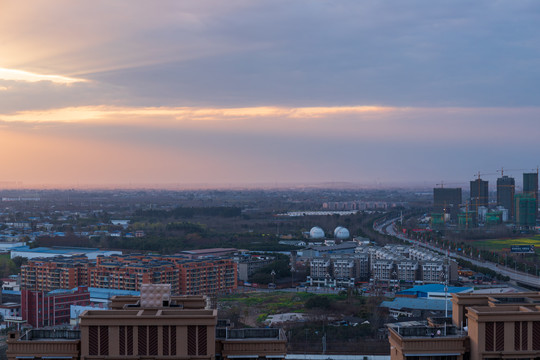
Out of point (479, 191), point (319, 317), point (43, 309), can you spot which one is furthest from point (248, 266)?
point (479, 191)

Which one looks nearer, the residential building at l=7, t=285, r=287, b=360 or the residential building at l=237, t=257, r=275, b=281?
the residential building at l=7, t=285, r=287, b=360

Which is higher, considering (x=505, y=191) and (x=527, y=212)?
(x=505, y=191)

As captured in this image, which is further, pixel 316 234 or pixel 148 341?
pixel 316 234

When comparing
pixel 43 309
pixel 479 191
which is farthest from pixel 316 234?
pixel 479 191

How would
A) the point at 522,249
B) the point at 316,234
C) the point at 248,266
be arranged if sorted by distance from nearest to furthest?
the point at 248,266
the point at 522,249
the point at 316,234

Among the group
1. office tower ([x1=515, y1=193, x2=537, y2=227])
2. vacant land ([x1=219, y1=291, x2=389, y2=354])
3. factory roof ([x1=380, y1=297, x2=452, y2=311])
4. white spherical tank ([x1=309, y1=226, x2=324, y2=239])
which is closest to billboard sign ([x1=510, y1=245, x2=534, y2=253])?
white spherical tank ([x1=309, y1=226, x2=324, y2=239])

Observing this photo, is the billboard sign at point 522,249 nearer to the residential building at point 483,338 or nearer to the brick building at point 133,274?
the brick building at point 133,274

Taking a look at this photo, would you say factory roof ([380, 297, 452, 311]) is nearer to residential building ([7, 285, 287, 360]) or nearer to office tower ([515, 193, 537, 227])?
residential building ([7, 285, 287, 360])

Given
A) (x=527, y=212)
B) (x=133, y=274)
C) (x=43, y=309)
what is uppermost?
(x=527, y=212)

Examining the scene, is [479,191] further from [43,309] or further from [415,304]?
[43,309]

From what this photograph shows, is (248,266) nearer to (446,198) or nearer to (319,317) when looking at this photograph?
(319,317)

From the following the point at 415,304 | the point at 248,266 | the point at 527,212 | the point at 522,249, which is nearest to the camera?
the point at 415,304
